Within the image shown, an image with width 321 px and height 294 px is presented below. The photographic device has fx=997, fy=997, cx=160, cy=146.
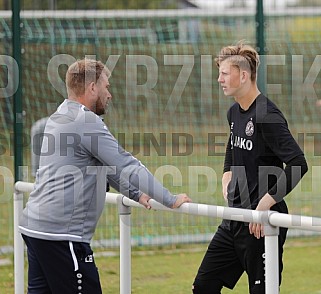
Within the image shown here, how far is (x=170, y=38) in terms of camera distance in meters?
11.4

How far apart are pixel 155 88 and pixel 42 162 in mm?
5959

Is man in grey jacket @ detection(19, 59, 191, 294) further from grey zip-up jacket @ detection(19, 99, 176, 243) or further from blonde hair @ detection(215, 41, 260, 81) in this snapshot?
blonde hair @ detection(215, 41, 260, 81)

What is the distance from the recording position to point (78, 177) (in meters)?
5.04

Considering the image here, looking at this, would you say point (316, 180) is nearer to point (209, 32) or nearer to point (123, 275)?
point (209, 32)

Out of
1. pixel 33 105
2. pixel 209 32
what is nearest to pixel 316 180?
pixel 209 32

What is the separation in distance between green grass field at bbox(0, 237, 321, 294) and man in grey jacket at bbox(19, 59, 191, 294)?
115 inches

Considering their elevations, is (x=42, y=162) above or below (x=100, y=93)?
below

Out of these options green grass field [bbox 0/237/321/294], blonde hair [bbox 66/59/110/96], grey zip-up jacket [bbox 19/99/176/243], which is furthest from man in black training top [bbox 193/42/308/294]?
green grass field [bbox 0/237/321/294]

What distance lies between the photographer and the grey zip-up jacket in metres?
4.98

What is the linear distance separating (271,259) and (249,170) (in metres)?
0.87

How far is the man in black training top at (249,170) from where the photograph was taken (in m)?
5.11

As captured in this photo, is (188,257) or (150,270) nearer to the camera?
(150,270)

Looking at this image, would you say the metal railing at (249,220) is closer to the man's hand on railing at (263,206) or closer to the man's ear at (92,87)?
the man's hand on railing at (263,206)

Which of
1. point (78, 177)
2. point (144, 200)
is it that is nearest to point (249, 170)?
point (144, 200)
